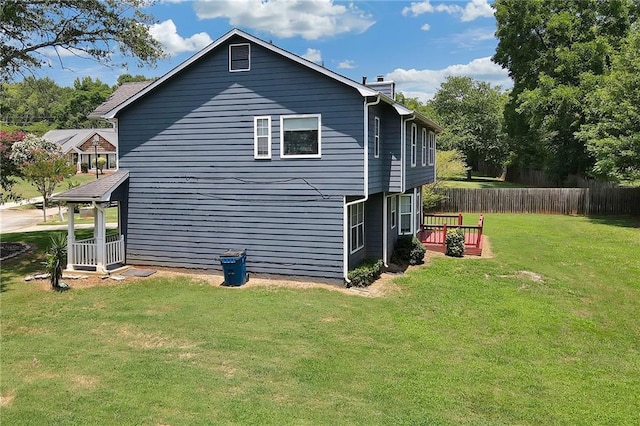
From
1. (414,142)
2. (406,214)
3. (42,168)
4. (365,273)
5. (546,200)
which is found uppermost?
(414,142)

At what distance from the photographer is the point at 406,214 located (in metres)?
20.2

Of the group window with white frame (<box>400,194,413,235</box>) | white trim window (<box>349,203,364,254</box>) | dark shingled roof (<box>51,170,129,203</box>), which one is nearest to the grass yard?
white trim window (<box>349,203,364,254</box>)

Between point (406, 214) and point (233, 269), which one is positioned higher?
point (406, 214)

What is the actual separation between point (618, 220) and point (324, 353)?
27830mm

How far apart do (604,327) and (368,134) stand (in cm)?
783

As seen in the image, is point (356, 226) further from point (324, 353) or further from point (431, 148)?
point (431, 148)

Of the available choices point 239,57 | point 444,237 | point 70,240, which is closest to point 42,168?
point 70,240

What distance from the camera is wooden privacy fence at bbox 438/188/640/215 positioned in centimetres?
3288

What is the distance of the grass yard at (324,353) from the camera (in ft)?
23.2

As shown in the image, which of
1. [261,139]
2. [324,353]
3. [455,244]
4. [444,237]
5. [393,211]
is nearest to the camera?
[324,353]

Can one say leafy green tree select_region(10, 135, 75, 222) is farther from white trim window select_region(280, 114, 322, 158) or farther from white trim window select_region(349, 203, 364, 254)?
white trim window select_region(349, 203, 364, 254)

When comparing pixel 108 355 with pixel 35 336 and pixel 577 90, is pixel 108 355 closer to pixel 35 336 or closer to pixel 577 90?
pixel 35 336

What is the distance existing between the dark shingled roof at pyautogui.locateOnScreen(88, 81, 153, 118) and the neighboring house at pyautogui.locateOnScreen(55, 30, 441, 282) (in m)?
1.07

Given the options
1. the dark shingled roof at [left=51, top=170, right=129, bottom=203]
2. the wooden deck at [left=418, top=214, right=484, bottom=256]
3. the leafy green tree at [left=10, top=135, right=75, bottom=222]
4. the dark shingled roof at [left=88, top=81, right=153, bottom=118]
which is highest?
the dark shingled roof at [left=88, top=81, right=153, bottom=118]
